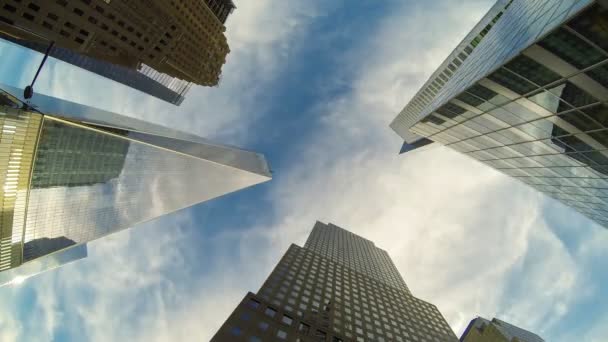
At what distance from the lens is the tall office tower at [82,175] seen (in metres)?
47.3

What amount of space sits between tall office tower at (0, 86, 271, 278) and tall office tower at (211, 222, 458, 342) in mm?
41571

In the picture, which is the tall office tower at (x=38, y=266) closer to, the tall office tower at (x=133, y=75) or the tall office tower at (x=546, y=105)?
the tall office tower at (x=133, y=75)

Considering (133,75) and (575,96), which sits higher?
(133,75)

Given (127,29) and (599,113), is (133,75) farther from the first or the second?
(599,113)

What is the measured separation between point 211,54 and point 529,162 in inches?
3932

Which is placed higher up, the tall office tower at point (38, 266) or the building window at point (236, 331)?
the building window at point (236, 331)

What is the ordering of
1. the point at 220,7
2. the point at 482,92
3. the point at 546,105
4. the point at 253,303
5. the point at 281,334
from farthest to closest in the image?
the point at 220,7 < the point at 253,303 < the point at 281,334 < the point at 482,92 < the point at 546,105

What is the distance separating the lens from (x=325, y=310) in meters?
58.2

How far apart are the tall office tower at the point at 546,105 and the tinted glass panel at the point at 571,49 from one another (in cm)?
3

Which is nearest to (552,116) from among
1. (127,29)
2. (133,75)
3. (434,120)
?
(434,120)

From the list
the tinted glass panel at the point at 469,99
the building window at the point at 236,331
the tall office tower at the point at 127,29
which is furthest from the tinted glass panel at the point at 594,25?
the tall office tower at the point at 127,29

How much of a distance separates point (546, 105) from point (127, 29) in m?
75.3

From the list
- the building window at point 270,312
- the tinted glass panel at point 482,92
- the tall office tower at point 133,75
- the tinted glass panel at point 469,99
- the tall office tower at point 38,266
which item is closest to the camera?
the tinted glass panel at point 482,92

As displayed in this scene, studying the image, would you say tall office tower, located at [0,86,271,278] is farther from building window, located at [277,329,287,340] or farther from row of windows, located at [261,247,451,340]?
building window, located at [277,329,287,340]
